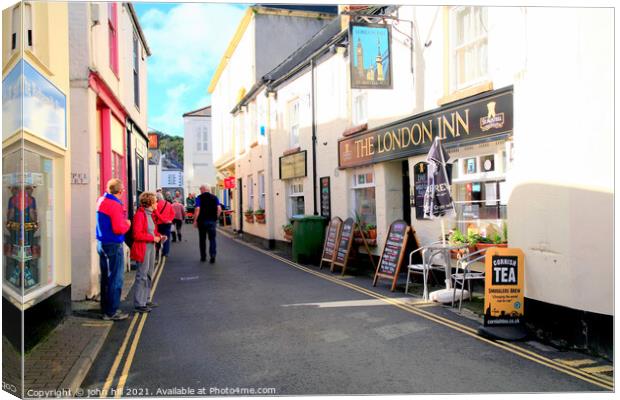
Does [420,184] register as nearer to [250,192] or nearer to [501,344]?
[501,344]

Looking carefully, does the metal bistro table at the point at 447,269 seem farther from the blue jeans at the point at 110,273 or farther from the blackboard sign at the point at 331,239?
the blue jeans at the point at 110,273

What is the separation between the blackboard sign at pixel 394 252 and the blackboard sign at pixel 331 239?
7.07 feet

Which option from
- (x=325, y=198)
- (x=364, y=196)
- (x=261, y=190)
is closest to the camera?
(x=364, y=196)

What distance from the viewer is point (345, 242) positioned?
430 inches

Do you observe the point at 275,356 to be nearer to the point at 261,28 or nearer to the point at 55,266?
the point at 55,266

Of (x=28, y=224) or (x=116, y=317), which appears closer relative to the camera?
(x=28, y=224)

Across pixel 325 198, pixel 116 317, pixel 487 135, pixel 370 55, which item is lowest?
pixel 116 317

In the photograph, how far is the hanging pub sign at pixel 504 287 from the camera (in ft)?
19.2

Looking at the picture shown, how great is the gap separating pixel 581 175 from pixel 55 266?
18.7ft

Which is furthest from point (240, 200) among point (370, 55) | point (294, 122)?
point (370, 55)

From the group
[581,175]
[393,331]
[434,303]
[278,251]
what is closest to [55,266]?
[393,331]

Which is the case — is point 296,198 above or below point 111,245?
above

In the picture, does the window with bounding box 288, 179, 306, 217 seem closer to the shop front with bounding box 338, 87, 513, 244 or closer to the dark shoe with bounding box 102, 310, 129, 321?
the shop front with bounding box 338, 87, 513, 244

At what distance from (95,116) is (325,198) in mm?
6741
